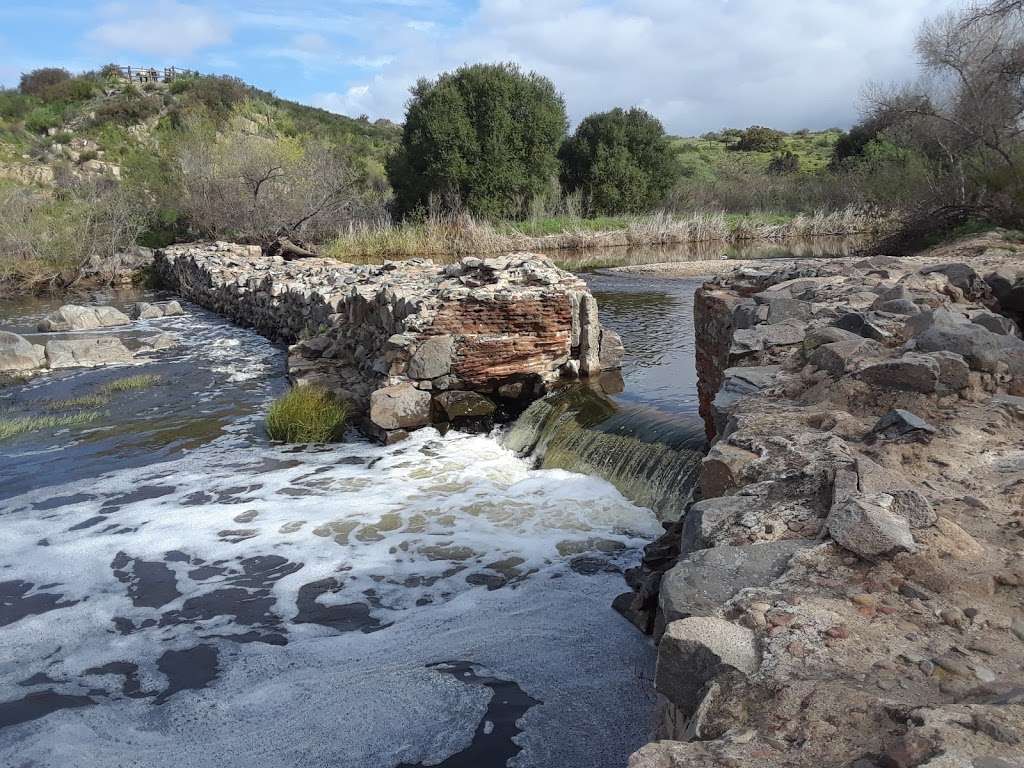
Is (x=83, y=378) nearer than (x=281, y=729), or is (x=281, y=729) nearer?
(x=281, y=729)

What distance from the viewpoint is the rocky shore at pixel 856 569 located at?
1.57 metres

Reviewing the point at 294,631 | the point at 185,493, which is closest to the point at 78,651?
the point at 294,631

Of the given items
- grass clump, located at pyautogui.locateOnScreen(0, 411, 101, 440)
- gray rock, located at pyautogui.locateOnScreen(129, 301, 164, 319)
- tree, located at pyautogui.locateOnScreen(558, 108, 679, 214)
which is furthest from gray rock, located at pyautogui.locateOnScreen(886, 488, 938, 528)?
tree, located at pyautogui.locateOnScreen(558, 108, 679, 214)

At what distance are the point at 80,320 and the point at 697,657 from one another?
52.5 ft

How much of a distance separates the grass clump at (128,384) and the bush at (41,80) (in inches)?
2165

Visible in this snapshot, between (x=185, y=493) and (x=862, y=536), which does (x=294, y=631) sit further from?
(x=862, y=536)

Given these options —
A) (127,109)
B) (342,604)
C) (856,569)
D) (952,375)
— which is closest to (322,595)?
(342,604)

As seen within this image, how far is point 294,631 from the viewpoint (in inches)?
163

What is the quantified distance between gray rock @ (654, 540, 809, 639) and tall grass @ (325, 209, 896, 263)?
21027 mm

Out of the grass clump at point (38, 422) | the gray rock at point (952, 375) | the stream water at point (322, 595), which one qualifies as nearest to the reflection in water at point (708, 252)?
the stream water at point (322, 595)

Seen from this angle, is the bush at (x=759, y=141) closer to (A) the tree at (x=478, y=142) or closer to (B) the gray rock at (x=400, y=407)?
(A) the tree at (x=478, y=142)

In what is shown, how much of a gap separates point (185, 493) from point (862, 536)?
18.4ft

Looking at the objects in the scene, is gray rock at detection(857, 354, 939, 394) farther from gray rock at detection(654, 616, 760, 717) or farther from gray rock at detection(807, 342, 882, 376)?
gray rock at detection(654, 616, 760, 717)

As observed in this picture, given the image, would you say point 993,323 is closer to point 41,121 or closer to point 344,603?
point 344,603
